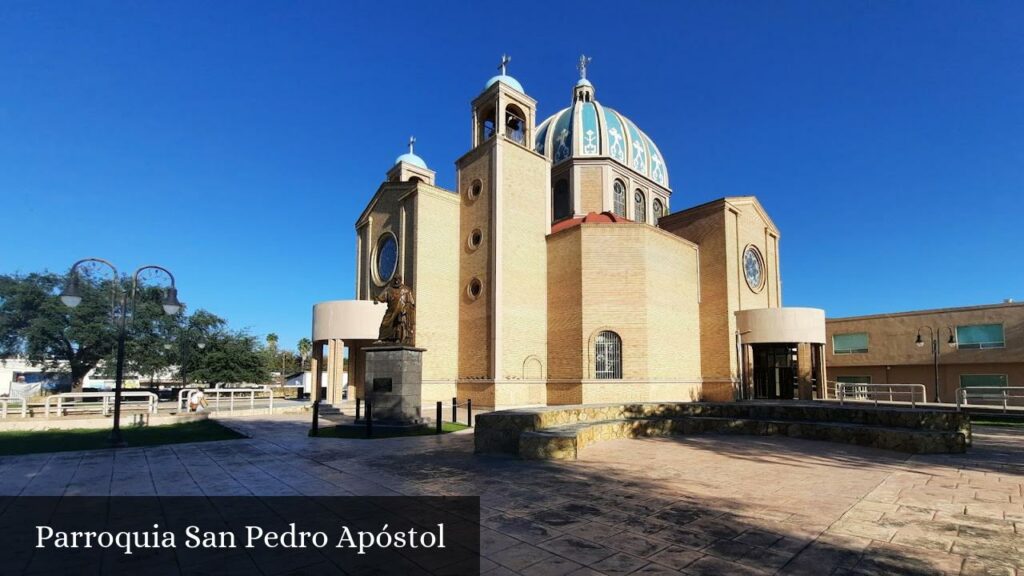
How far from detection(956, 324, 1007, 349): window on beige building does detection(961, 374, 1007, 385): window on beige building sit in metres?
1.64

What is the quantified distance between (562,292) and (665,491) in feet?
56.3

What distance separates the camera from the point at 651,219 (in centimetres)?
3291

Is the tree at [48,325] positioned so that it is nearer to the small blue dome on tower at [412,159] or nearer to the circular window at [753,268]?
the small blue dome on tower at [412,159]

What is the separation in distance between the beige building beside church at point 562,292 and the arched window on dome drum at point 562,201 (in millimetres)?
3352

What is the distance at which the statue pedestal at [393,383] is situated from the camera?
525 inches

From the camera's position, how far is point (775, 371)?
26.2 meters

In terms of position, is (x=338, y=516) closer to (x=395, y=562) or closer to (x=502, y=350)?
(x=395, y=562)

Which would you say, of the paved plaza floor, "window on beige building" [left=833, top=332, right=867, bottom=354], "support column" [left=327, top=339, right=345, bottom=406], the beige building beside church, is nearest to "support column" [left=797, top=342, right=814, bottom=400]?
the beige building beside church

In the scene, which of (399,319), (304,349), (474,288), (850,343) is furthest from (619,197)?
(304,349)

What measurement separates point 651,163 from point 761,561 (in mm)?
32014

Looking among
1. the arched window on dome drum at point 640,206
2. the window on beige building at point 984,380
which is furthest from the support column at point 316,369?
the window on beige building at point 984,380

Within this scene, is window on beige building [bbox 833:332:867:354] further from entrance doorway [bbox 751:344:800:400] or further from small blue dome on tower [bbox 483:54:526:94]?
small blue dome on tower [bbox 483:54:526:94]

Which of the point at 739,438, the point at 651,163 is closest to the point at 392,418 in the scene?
the point at 739,438

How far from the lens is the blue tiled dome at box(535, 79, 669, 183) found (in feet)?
102
